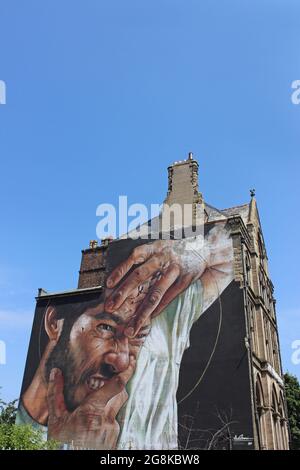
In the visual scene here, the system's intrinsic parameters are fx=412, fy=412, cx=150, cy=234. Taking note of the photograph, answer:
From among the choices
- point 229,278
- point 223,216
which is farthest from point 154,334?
point 223,216

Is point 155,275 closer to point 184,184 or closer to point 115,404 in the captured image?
point 115,404

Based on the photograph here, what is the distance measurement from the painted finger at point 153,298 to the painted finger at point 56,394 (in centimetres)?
589

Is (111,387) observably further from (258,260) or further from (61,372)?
(258,260)

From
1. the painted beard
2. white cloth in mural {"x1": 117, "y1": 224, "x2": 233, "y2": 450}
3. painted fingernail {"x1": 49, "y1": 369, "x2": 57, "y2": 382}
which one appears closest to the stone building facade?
white cloth in mural {"x1": 117, "y1": 224, "x2": 233, "y2": 450}

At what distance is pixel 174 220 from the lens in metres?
32.9

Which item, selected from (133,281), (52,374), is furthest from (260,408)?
(52,374)

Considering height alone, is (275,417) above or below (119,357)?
below

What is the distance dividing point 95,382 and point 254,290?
1298 centimetres

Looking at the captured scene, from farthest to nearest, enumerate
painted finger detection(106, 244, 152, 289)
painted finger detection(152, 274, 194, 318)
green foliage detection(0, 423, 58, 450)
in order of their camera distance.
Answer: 1. painted finger detection(106, 244, 152, 289)
2. painted finger detection(152, 274, 194, 318)
3. green foliage detection(0, 423, 58, 450)

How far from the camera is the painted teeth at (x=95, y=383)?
89.7ft

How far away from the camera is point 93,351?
94.5ft

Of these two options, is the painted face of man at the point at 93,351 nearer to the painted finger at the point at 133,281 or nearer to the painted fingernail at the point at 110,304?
the painted fingernail at the point at 110,304

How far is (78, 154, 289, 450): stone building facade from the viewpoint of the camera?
2525 centimetres

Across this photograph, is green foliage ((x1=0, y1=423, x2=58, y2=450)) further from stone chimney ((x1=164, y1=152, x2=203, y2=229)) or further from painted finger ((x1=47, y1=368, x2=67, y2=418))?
stone chimney ((x1=164, y1=152, x2=203, y2=229))
